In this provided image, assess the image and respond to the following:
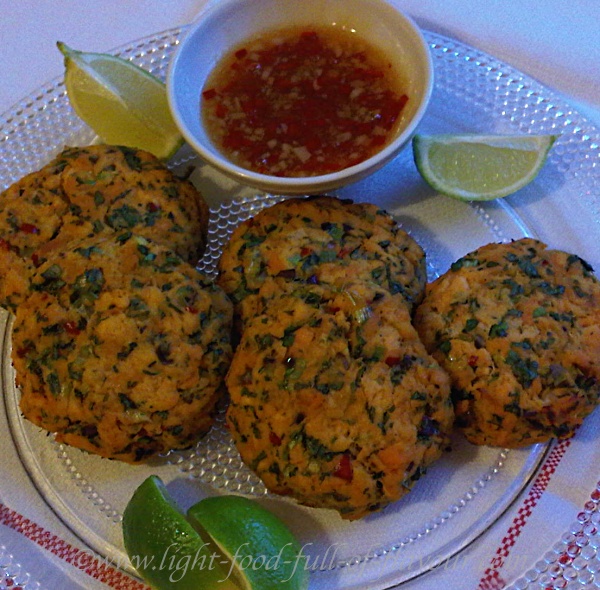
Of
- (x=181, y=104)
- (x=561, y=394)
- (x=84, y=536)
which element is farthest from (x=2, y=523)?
(x=561, y=394)

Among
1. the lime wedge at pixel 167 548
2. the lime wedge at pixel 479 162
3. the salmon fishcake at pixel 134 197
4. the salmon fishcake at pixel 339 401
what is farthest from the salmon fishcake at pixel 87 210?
the lime wedge at pixel 479 162

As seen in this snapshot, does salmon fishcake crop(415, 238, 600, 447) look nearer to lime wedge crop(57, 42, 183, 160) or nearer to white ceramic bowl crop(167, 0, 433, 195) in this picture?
white ceramic bowl crop(167, 0, 433, 195)

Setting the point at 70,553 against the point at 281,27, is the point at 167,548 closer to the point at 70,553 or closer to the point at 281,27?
the point at 70,553

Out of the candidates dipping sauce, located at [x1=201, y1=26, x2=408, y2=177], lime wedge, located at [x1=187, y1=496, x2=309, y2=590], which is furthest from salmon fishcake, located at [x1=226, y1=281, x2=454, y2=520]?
dipping sauce, located at [x1=201, y1=26, x2=408, y2=177]

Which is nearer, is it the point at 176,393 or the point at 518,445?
the point at 176,393

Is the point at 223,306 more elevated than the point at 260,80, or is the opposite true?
the point at 260,80

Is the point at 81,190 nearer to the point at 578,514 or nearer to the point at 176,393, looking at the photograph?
the point at 176,393

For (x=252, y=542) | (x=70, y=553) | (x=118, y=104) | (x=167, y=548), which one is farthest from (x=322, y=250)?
(x=70, y=553)

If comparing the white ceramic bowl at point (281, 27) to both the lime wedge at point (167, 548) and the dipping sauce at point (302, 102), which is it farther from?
the lime wedge at point (167, 548)

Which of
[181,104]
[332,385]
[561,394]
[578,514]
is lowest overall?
[578,514]
